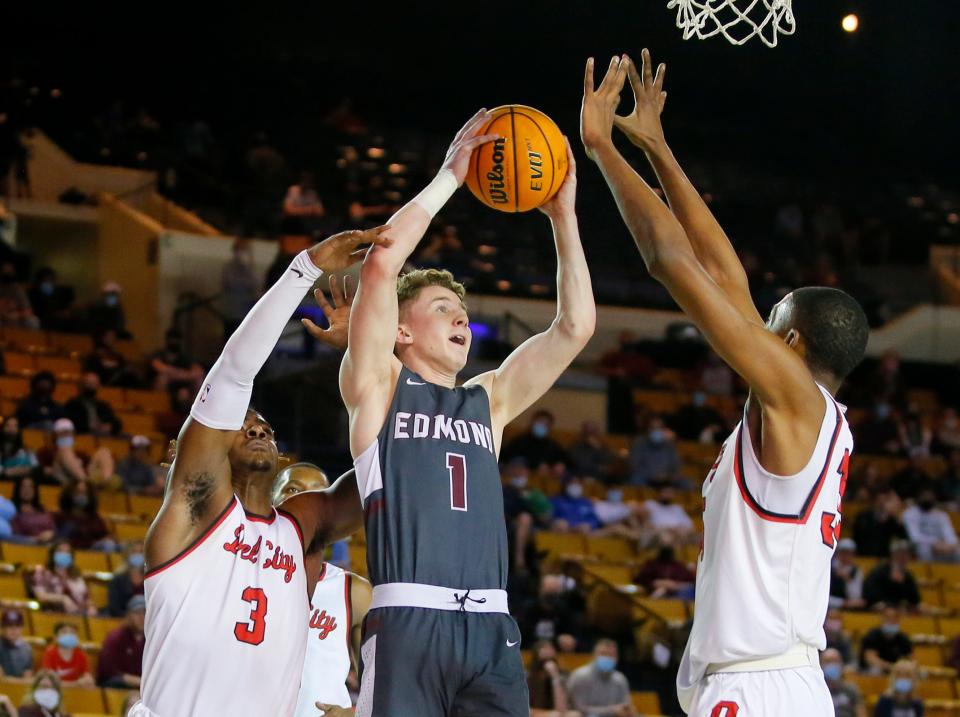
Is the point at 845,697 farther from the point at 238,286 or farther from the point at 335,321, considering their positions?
the point at 238,286

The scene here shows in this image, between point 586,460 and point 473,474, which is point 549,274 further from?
point 473,474

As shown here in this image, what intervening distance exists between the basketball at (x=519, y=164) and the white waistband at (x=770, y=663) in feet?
5.07

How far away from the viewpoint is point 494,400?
16.4 ft

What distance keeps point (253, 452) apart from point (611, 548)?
9.28 meters

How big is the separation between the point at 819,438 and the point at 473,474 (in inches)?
39.6

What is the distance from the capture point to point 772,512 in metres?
4.31

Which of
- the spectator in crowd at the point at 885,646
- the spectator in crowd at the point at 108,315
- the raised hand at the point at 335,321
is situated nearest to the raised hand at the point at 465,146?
the raised hand at the point at 335,321

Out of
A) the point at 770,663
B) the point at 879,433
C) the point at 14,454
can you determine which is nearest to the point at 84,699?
the point at 14,454

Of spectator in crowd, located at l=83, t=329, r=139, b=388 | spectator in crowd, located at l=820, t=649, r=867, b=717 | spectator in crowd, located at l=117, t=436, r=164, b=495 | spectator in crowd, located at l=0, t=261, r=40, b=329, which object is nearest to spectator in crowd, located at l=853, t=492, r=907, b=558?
spectator in crowd, located at l=820, t=649, r=867, b=717

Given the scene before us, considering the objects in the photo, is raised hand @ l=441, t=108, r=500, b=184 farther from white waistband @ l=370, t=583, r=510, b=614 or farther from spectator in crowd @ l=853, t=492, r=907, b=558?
spectator in crowd @ l=853, t=492, r=907, b=558

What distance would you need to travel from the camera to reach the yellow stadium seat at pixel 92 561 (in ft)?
37.7

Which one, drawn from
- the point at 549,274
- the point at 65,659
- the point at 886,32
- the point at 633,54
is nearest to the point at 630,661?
the point at 65,659

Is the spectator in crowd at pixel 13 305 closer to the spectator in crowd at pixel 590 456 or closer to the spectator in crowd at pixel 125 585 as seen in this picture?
the spectator in crowd at pixel 590 456

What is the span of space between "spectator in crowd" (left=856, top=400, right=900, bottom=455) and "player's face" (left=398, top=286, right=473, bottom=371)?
1285 cm
